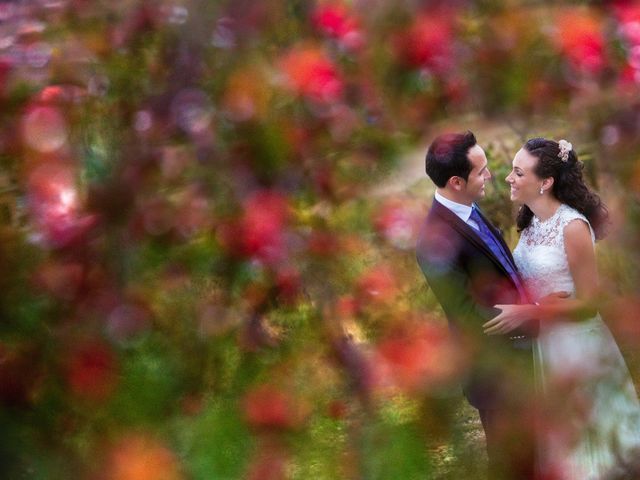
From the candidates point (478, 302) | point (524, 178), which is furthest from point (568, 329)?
point (478, 302)

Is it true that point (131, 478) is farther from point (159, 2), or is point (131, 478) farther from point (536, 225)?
point (536, 225)

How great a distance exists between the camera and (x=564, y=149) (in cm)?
143

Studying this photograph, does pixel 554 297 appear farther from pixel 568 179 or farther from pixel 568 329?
pixel 568 179

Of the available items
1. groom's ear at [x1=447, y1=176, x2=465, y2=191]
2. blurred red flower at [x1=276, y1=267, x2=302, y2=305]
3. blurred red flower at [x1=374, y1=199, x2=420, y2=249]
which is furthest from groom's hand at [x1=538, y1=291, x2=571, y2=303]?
blurred red flower at [x1=276, y1=267, x2=302, y2=305]

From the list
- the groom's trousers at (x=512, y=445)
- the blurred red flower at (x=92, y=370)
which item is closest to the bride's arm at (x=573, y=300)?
the groom's trousers at (x=512, y=445)

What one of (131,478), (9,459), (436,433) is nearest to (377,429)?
(436,433)

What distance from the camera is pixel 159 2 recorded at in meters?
0.83

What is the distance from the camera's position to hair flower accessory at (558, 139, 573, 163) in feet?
4.65

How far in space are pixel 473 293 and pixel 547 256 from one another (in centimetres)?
59

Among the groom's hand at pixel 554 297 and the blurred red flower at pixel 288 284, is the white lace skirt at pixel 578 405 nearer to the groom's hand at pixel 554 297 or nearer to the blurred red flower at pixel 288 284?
the blurred red flower at pixel 288 284

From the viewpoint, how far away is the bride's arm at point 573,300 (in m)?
0.99

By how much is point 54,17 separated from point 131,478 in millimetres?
399

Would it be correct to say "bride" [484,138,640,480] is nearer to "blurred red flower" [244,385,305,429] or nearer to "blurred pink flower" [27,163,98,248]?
"blurred red flower" [244,385,305,429]

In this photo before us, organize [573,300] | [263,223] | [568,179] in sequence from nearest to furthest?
[263,223]
[573,300]
[568,179]
